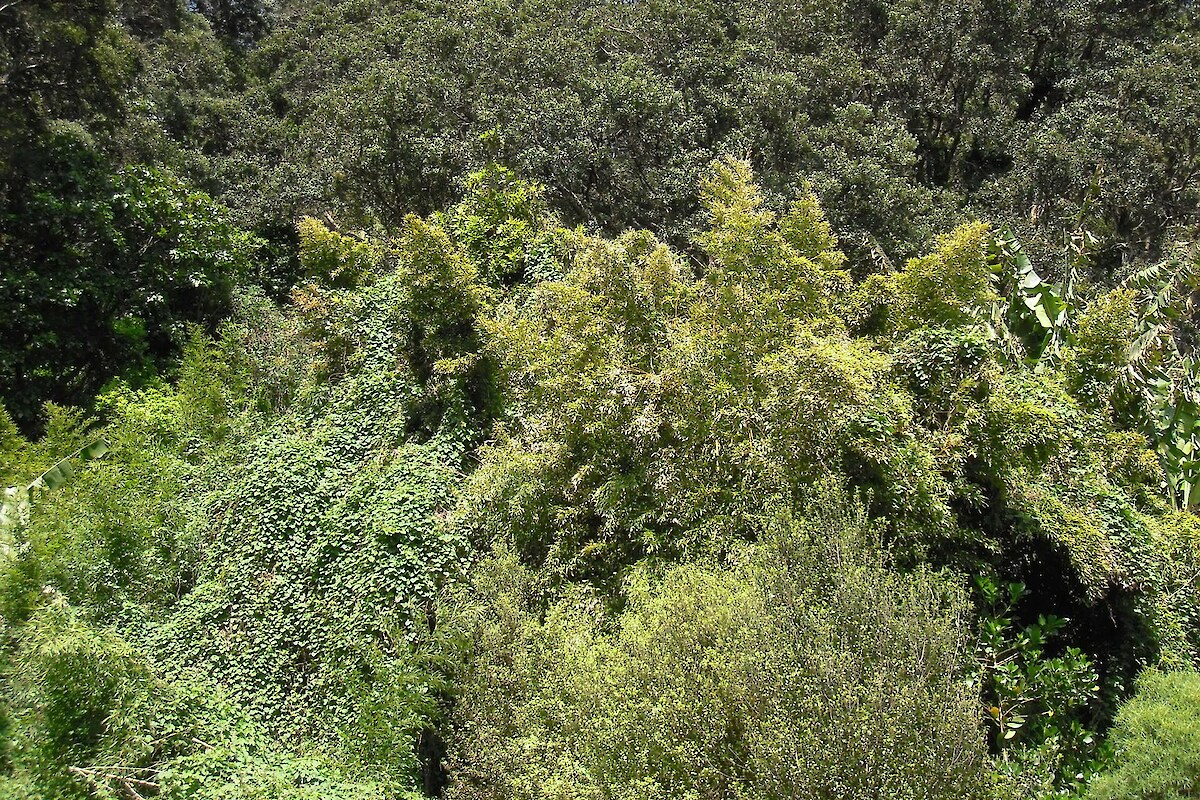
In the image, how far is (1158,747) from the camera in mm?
3908

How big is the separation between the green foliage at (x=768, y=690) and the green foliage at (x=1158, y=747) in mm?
808

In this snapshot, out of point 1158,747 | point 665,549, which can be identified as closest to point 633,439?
point 665,549

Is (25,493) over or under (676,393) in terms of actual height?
under

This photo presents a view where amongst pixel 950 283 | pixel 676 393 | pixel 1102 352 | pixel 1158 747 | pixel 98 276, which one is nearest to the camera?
pixel 1158 747

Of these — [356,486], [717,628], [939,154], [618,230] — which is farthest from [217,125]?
[717,628]

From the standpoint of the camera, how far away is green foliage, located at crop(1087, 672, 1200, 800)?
3748 mm

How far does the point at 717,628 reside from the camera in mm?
4375

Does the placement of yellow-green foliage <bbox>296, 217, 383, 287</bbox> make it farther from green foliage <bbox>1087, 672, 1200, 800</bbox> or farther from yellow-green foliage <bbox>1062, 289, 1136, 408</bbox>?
green foliage <bbox>1087, 672, 1200, 800</bbox>

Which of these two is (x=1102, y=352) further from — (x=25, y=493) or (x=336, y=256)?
(x=25, y=493)

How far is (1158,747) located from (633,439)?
3889 mm

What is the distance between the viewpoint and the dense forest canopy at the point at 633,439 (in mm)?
4449

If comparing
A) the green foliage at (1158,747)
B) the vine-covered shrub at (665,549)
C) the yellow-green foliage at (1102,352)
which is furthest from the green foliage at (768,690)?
the yellow-green foliage at (1102,352)

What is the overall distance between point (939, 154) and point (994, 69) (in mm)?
1661

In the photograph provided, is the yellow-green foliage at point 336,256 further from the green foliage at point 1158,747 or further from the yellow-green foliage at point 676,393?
the green foliage at point 1158,747
